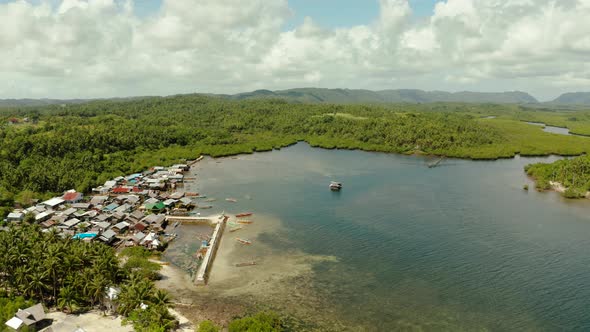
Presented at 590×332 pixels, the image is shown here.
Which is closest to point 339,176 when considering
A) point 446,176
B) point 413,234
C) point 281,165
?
point 281,165

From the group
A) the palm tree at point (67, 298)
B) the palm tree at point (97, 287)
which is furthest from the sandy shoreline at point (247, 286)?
the palm tree at point (67, 298)

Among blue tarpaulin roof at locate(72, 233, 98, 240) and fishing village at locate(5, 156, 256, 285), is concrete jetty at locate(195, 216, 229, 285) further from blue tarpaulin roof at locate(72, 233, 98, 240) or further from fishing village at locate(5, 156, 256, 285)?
blue tarpaulin roof at locate(72, 233, 98, 240)

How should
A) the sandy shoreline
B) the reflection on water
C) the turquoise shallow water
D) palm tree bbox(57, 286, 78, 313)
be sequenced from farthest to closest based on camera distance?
the reflection on water
the turquoise shallow water
the sandy shoreline
palm tree bbox(57, 286, 78, 313)

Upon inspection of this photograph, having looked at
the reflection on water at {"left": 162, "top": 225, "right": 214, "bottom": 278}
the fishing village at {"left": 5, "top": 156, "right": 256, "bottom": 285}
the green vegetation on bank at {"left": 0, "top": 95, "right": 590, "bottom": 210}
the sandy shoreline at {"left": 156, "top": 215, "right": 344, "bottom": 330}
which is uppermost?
the green vegetation on bank at {"left": 0, "top": 95, "right": 590, "bottom": 210}

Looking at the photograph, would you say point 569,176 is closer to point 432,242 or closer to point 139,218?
point 432,242

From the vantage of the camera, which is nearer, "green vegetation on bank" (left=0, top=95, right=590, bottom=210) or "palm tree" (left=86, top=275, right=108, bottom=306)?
"palm tree" (left=86, top=275, right=108, bottom=306)

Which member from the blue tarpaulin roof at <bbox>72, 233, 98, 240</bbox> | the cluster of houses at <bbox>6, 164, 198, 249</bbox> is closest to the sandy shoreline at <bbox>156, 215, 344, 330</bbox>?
the cluster of houses at <bbox>6, 164, 198, 249</bbox>

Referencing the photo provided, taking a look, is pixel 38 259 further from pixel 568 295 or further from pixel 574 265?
pixel 574 265

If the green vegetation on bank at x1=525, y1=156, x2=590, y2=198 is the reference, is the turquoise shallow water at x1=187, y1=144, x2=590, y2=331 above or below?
below

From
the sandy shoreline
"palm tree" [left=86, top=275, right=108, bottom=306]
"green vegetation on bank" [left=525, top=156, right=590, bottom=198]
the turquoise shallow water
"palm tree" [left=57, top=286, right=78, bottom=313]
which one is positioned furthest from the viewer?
"green vegetation on bank" [left=525, top=156, right=590, bottom=198]
